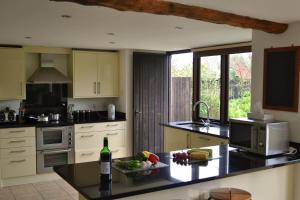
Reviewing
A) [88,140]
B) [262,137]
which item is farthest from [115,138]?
[262,137]

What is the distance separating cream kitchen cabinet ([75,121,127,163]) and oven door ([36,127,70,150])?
0.69 ft

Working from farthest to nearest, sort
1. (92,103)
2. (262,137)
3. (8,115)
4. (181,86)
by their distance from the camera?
(92,103), (181,86), (8,115), (262,137)

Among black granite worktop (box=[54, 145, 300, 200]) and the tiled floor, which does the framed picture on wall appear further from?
the tiled floor

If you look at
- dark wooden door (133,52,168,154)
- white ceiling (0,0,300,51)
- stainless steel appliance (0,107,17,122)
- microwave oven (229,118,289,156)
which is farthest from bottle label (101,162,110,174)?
dark wooden door (133,52,168,154)

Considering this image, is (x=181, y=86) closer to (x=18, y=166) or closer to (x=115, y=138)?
(x=115, y=138)

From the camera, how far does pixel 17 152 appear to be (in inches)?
203

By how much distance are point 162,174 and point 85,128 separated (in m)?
3.41

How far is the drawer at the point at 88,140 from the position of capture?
565 cm

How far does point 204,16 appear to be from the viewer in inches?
105

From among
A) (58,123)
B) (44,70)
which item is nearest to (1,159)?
(58,123)

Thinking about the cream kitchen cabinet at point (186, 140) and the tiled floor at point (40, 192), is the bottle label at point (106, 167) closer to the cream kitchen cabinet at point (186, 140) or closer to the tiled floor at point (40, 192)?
the cream kitchen cabinet at point (186, 140)

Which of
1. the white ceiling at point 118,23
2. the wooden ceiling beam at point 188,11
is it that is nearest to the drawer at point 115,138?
the white ceiling at point 118,23

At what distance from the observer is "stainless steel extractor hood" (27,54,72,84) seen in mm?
5539

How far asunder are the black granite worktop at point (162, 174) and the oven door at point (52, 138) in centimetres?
279
